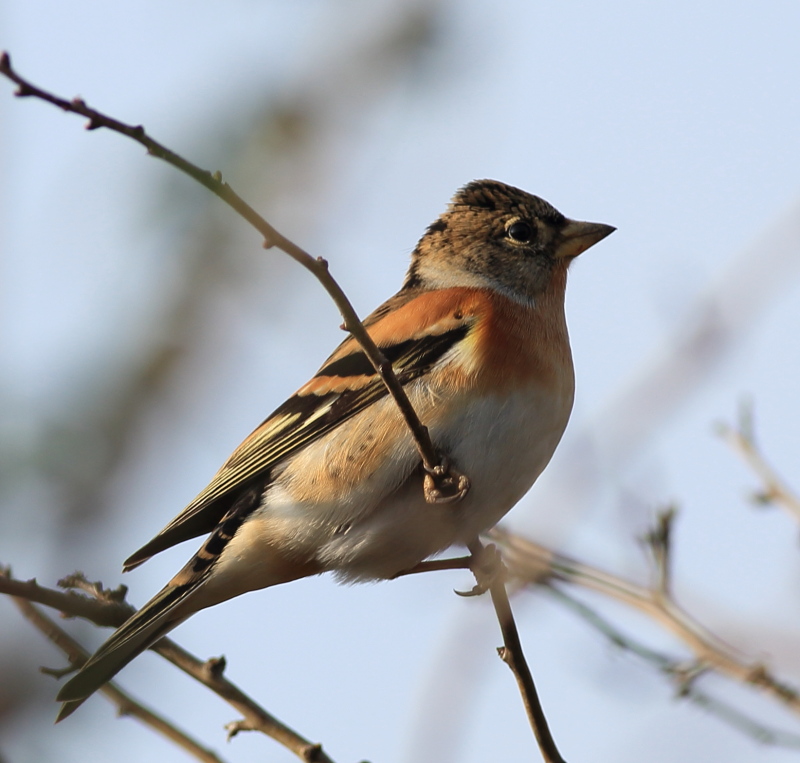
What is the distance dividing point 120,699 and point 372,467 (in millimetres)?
1286

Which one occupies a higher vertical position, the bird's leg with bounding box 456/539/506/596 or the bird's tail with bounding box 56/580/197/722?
the bird's tail with bounding box 56/580/197/722

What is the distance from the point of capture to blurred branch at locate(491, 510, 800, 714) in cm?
316

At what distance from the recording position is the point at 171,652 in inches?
157

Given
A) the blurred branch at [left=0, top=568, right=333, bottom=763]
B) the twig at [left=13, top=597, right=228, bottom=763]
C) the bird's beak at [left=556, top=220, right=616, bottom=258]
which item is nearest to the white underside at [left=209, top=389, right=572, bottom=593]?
the blurred branch at [left=0, top=568, right=333, bottom=763]

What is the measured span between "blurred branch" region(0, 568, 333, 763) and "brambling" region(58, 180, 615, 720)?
19 cm

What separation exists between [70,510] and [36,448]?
0.43 meters

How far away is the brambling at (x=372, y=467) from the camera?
4.39m

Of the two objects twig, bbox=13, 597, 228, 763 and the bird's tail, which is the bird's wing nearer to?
the bird's tail

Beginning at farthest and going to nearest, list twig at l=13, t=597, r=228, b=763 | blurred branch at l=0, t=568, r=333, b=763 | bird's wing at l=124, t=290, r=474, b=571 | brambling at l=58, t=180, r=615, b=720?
bird's wing at l=124, t=290, r=474, b=571 < brambling at l=58, t=180, r=615, b=720 < twig at l=13, t=597, r=228, b=763 < blurred branch at l=0, t=568, r=333, b=763

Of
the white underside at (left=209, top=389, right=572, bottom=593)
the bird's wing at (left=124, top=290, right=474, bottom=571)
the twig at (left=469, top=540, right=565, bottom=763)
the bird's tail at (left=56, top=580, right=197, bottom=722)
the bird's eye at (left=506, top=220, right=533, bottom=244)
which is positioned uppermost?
the bird's eye at (left=506, top=220, right=533, bottom=244)

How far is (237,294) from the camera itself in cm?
671

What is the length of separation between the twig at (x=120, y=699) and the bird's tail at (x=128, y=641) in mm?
80

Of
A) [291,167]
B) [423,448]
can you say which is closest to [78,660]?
[423,448]

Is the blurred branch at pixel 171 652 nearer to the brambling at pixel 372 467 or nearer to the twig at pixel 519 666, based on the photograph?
the brambling at pixel 372 467
